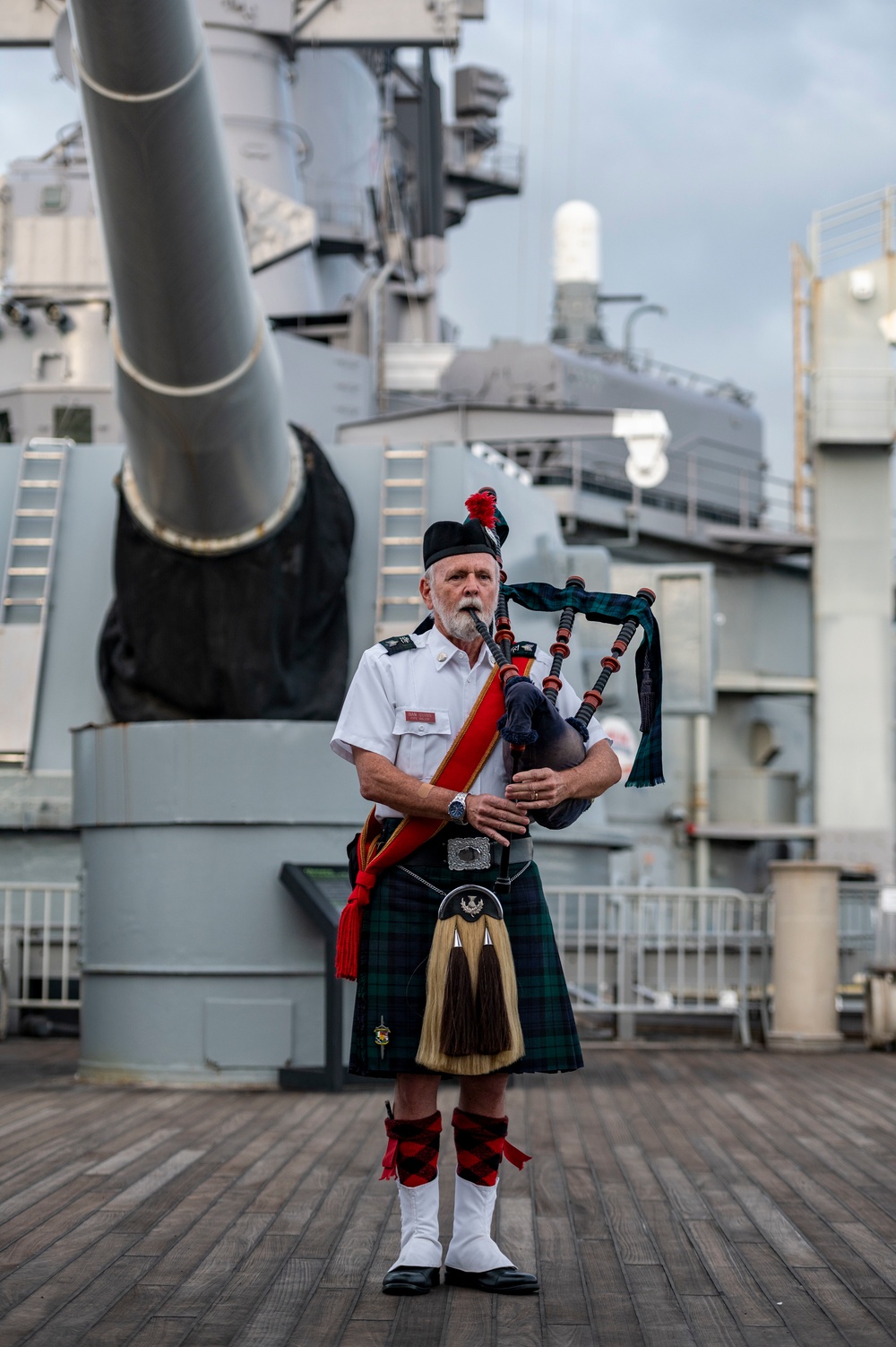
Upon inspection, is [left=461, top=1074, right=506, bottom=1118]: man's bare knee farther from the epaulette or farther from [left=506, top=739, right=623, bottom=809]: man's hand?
the epaulette

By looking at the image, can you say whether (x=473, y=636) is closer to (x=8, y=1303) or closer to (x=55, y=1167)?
(x=8, y=1303)

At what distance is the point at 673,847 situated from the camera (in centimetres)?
1797

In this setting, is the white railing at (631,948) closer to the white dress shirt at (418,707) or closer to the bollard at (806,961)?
the bollard at (806,961)

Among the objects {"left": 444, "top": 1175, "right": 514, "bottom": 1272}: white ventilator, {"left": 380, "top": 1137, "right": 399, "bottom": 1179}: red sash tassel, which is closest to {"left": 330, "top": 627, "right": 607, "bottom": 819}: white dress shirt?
{"left": 380, "top": 1137, "right": 399, "bottom": 1179}: red sash tassel

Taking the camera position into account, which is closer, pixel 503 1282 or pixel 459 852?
pixel 503 1282

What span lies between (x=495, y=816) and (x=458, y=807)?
0.08 meters

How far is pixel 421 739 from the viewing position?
355 centimetres

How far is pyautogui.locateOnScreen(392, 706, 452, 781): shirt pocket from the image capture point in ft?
11.6

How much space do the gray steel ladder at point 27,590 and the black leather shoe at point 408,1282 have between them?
630 centimetres

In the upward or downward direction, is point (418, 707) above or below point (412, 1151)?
above

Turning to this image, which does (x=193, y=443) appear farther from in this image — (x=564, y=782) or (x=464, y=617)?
(x=564, y=782)

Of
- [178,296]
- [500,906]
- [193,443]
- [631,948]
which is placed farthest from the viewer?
[631,948]

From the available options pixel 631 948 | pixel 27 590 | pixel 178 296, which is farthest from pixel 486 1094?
pixel 27 590

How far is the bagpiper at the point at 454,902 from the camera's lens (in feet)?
11.1
